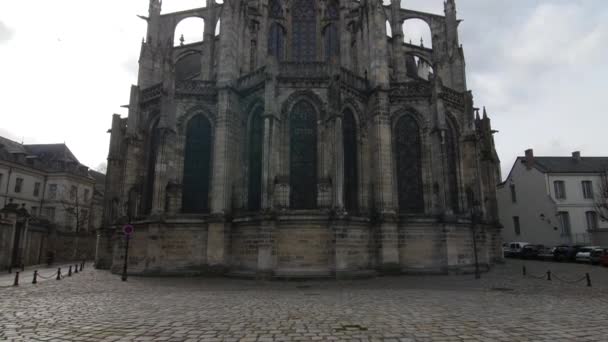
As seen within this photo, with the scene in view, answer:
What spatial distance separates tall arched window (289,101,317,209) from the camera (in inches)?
693

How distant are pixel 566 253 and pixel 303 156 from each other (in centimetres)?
2252

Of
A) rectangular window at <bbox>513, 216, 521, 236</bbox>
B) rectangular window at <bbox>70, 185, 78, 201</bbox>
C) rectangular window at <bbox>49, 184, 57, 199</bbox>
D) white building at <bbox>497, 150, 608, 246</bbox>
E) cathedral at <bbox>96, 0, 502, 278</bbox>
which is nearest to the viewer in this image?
cathedral at <bbox>96, 0, 502, 278</bbox>

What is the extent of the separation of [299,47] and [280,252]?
14266mm

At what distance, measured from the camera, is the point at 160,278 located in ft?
55.6

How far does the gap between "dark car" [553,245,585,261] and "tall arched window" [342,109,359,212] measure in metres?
19.1

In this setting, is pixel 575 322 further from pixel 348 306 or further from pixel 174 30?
pixel 174 30

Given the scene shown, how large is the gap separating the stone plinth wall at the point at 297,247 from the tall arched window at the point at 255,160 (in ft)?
4.87

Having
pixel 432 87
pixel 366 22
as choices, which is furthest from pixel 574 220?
pixel 366 22

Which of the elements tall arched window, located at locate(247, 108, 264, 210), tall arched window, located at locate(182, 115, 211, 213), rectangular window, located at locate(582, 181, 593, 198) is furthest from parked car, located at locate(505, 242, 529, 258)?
tall arched window, located at locate(182, 115, 211, 213)

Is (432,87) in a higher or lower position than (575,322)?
higher

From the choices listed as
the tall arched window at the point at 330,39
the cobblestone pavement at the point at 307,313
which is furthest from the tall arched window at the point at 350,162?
the tall arched window at the point at 330,39

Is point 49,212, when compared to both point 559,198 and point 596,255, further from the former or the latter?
point 559,198

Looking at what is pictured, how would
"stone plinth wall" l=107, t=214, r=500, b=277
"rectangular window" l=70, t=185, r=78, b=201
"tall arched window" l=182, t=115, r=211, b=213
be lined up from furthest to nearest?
"rectangular window" l=70, t=185, r=78, b=201
"tall arched window" l=182, t=115, r=211, b=213
"stone plinth wall" l=107, t=214, r=500, b=277

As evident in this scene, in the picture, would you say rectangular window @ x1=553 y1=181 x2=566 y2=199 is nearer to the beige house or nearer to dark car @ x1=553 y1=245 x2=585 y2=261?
dark car @ x1=553 y1=245 x2=585 y2=261
